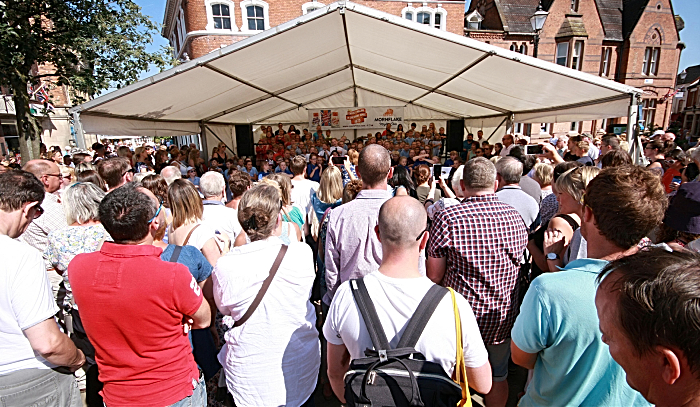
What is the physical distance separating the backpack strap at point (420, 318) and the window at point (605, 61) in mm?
33380

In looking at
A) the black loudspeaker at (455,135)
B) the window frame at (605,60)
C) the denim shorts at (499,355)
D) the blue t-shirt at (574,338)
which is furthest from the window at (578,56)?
the blue t-shirt at (574,338)

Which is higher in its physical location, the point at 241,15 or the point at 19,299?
the point at 241,15

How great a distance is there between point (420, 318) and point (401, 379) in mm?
210

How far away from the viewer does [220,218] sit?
9.43 feet

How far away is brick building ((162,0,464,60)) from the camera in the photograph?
17266mm

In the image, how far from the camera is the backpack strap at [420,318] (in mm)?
1164

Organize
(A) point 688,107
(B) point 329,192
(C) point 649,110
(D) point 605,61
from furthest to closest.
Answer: (A) point 688,107 < (C) point 649,110 < (D) point 605,61 < (B) point 329,192

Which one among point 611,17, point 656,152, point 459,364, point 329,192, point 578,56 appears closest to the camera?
point 459,364

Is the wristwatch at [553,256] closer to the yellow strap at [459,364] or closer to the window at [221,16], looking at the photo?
the yellow strap at [459,364]

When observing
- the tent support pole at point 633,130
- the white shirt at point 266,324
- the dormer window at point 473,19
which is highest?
the dormer window at point 473,19

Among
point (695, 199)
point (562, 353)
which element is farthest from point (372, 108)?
point (562, 353)

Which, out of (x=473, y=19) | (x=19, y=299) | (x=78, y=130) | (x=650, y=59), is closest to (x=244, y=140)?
(x=78, y=130)

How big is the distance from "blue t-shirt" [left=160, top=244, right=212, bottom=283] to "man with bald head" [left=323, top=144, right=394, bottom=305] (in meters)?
0.84

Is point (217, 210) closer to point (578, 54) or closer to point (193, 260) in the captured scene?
point (193, 260)
